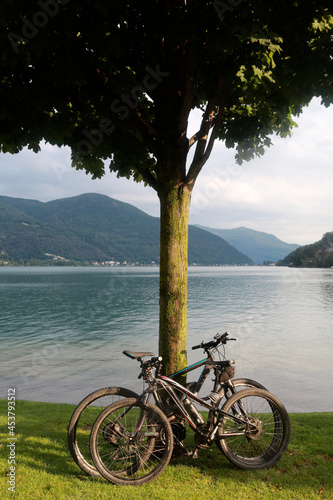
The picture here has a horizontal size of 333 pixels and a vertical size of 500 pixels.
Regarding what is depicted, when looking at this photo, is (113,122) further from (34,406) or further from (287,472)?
(34,406)

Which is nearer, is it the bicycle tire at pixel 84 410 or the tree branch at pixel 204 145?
the bicycle tire at pixel 84 410

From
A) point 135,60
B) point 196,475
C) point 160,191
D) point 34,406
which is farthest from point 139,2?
point 34,406

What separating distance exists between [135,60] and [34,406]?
27.4ft

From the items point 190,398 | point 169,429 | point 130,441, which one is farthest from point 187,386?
point 130,441

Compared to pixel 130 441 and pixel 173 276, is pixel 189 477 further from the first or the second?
pixel 173 276

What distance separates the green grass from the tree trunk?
1.41m

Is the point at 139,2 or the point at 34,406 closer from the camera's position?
the point at 139,2

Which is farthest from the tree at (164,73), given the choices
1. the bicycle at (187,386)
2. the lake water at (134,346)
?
the lake water at (134,346)

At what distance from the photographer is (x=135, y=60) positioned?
6988 mm

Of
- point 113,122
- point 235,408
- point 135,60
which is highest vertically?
point 135,60

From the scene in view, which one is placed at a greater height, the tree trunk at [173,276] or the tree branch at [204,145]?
the tree branch at [204,145]

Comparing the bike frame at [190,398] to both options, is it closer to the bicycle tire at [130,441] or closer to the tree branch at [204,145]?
the bicycle tire at [130,441]

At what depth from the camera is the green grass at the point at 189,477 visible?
4.73 m

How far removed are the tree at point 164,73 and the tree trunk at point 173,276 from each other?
2 centimetres
